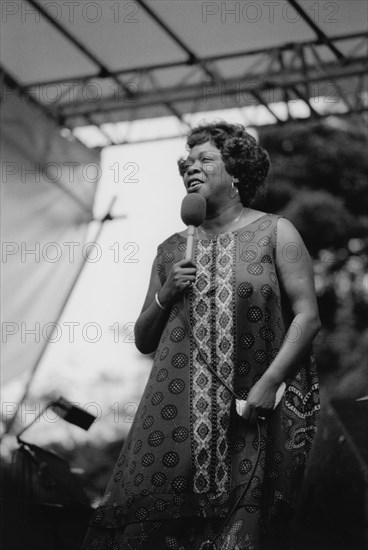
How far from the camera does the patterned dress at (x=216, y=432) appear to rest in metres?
2.37

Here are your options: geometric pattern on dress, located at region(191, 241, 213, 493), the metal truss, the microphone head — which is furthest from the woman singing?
the metal truss

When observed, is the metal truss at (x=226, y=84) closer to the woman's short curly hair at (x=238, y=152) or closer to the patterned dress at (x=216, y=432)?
the woman's short curly hair at (x=238, y=152)

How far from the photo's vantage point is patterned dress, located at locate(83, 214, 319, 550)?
237 cm

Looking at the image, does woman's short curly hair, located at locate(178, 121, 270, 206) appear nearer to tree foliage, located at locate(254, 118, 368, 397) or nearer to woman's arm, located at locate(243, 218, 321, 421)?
woman's arm, located at locate(243, 218, 321, 421)

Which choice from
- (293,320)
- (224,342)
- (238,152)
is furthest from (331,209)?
(224,342)

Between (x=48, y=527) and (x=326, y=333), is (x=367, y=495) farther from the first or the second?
(x=326, y=333)

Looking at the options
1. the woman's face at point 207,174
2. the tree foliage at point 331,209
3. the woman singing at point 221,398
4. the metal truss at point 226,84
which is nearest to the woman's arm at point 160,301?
the woman singing at point 221,398

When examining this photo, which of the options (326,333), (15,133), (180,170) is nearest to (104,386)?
(326,333)

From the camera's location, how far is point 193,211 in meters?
2.57

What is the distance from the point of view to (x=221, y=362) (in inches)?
Answer: 97.7

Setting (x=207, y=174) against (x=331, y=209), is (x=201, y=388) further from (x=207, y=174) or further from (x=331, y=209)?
(x=331, y=209)

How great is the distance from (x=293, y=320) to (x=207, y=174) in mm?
504

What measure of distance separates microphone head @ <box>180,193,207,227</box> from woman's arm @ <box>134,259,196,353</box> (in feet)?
0.39

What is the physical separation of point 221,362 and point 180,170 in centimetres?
65
